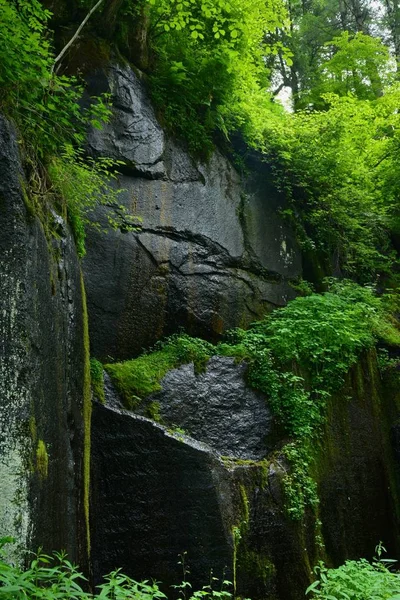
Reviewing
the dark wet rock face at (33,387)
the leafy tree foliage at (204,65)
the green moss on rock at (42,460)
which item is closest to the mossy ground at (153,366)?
the dark wet rock face at (33,387)

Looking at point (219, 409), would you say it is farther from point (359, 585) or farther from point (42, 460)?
point (42, 460)

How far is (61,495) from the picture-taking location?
475 centimetres

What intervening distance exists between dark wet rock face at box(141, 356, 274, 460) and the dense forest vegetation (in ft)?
0.80

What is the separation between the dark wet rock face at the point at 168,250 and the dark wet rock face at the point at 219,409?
3.76 ft

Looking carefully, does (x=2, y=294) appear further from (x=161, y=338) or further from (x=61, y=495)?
(x=161, y=338)

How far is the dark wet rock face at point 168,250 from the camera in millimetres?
8914

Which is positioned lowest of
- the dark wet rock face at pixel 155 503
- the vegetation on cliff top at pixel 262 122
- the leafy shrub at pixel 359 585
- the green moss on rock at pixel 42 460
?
the leafy shrub at pixel 359 585

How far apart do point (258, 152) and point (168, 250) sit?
386 centimetres

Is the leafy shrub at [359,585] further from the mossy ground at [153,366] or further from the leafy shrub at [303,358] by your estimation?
the mossy ground at [153,366]

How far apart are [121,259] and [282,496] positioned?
15.2 ft

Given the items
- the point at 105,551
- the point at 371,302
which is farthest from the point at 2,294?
the point at 371,302

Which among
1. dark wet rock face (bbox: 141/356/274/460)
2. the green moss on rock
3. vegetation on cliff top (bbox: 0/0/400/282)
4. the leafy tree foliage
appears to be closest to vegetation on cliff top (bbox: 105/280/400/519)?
dark wet rock face (bbox: 141/356/274/460)

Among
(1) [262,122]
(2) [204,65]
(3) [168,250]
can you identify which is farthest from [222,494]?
(1) [262,122]

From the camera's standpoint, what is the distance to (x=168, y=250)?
9.69m
